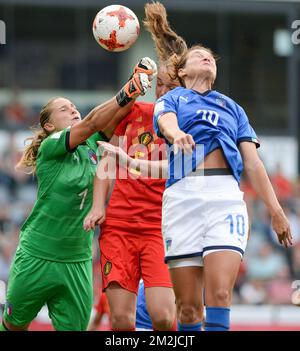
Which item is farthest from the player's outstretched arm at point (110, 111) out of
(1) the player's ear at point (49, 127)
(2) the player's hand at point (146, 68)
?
(1) the player's ear at point (49, 127)

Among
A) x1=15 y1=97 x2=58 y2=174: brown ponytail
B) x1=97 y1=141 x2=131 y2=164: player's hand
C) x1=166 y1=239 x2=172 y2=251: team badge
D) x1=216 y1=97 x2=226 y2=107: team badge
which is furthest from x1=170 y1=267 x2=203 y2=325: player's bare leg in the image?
x1=15 y1=97 x2=58 y2=174: brown ponytail

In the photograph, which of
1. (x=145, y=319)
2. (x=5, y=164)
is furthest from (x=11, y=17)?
(x=145, y=319)

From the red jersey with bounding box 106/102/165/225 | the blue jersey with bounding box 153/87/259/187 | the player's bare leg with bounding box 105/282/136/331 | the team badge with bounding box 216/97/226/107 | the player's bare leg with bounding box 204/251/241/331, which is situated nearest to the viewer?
the player's bare leg with bounding box 204/251/241/331

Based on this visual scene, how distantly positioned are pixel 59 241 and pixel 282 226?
1.81 meters

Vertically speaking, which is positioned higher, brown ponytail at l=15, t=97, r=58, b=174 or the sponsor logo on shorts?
brown ponytail at l=15, t=97, r=58, b=174

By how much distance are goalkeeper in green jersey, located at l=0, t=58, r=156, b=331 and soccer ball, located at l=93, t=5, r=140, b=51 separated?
0.50 metres

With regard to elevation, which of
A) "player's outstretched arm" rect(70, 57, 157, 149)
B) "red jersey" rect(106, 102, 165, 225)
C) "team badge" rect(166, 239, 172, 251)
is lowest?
"team badge" rect(166, 239, 172, 251)

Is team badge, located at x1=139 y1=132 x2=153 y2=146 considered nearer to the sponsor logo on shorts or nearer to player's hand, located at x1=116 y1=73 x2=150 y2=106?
player's hand, located at x1=116 y1=73 x2=150 y2=106

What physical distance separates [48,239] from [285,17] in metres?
13.7

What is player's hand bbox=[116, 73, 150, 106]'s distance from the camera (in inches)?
249

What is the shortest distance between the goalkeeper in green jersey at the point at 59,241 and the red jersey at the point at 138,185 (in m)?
0.13

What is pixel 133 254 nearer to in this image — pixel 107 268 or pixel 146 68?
pixel 107 268

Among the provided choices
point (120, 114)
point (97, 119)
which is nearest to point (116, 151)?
point (97, 119)
